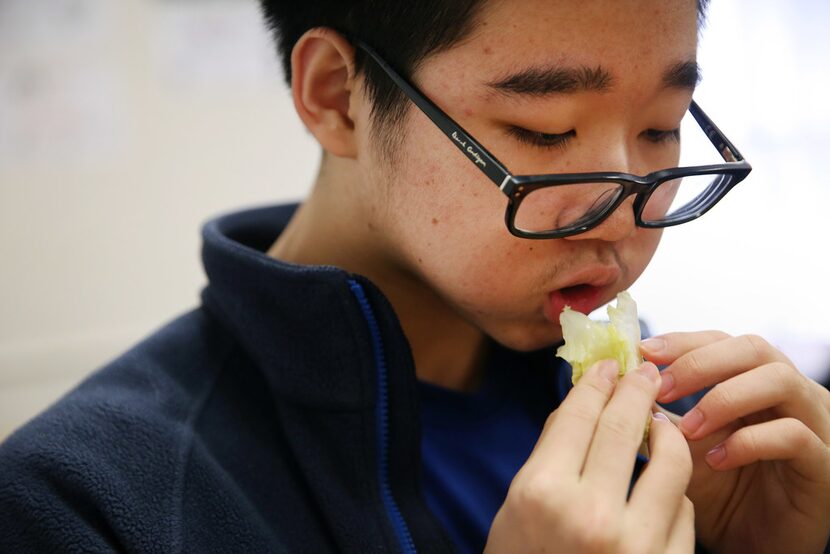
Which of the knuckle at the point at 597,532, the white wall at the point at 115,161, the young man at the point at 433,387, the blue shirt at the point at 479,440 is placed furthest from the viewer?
the white wall at the point at 115,161

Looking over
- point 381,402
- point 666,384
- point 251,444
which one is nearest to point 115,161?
point 251,444

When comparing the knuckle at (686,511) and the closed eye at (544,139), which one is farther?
the closed eye at (544,139)

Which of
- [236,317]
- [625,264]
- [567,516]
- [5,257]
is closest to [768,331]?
[625,264]

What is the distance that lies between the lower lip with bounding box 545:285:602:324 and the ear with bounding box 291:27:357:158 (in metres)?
0.36

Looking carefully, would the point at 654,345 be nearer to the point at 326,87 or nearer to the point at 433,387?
the point at 433,387

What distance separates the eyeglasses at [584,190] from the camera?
2.98 feet

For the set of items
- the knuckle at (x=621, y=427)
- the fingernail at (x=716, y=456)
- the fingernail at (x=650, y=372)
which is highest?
the fingernail at (x=650, y=372)

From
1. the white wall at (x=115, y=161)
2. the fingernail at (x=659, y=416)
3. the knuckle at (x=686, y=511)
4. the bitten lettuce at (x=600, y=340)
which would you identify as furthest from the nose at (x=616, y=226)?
the white wall at (x=115, y=161)

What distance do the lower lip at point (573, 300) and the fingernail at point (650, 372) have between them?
15 centimetres

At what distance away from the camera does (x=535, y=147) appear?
951mm

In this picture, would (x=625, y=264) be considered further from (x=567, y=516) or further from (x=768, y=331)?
(x=768, y=331)

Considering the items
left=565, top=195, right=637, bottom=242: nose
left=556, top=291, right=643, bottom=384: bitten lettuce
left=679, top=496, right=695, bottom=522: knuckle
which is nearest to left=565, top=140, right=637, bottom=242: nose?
left=565, top=195, right=637, bottom=242: nose

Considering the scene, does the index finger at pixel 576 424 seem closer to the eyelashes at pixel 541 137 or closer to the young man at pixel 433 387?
the young man at pixel 433 387

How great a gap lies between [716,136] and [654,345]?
12.0 inches
